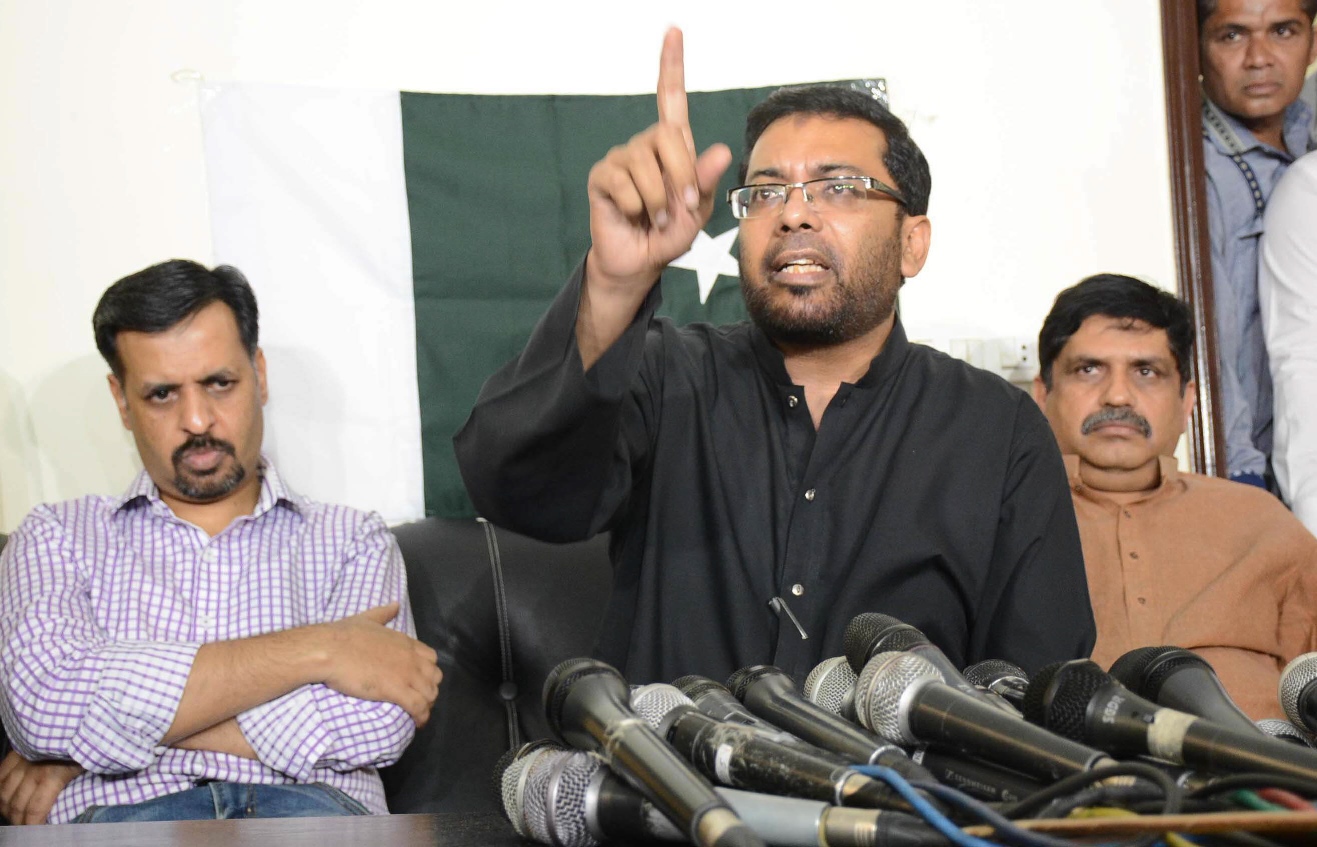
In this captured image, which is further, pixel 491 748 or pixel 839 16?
pixel 839 16

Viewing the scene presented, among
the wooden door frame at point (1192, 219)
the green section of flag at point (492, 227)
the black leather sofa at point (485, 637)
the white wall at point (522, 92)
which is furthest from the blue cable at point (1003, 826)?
the wooden door frame at point (1192, 219)

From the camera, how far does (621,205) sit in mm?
1336

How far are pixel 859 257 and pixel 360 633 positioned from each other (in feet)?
3.46

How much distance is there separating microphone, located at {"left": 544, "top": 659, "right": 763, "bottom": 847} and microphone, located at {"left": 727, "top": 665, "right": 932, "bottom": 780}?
13 cm

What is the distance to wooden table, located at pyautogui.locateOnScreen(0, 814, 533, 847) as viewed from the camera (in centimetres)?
91

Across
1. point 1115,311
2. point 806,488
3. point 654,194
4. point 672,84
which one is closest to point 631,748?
point 654,194

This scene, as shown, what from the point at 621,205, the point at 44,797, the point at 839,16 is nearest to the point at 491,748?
the point at 44,797

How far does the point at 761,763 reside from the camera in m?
0.76

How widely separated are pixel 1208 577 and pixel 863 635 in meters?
1.77

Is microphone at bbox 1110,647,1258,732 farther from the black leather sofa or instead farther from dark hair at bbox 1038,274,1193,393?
dark hair at bbox 1038,274,1193,393

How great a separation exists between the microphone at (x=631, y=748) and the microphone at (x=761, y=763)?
53mm

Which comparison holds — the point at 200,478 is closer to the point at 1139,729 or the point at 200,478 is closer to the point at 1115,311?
the point at 1115,311

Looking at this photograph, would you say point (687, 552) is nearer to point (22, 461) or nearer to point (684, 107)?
point (684, 107)

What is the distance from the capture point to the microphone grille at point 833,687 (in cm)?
101
